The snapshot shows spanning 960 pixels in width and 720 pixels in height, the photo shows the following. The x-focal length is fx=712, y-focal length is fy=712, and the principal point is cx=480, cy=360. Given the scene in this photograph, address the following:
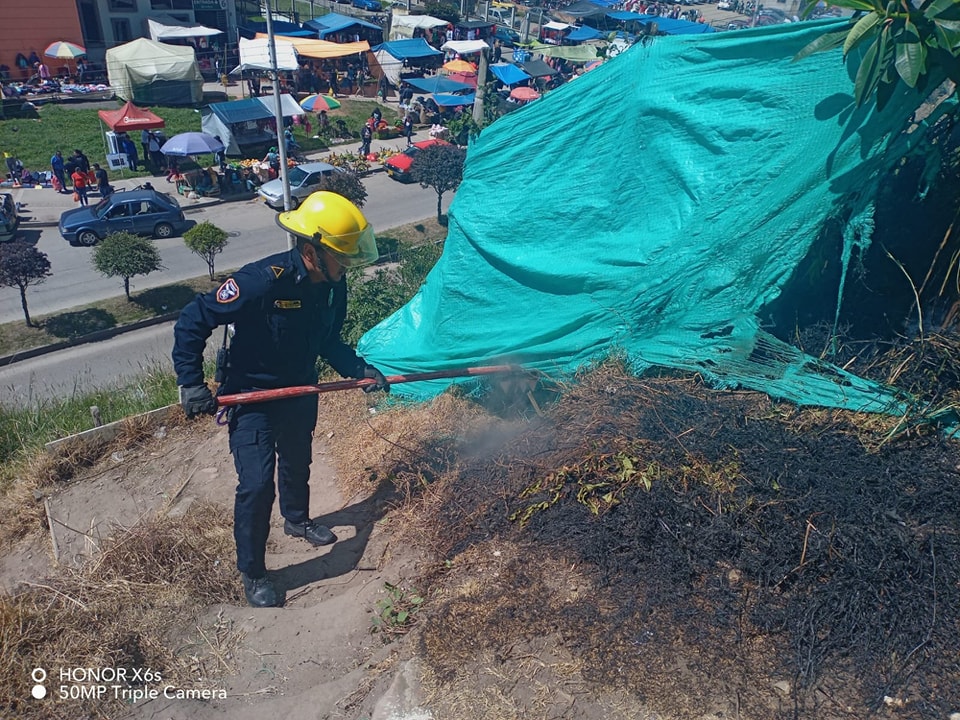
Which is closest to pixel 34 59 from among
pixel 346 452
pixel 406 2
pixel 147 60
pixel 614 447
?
pixel 147 60

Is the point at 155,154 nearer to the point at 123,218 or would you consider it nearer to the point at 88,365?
the point at 123,218

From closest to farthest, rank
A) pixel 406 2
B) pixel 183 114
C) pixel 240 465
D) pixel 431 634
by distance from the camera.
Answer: pixel 431 634 < pixel 240 465 < pixel 183 114 < pixel 406 2

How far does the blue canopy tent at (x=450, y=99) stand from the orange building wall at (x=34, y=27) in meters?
14.4

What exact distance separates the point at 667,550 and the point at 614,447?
2.14 ft

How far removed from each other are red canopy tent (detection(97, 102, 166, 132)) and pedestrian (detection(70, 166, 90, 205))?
250cm

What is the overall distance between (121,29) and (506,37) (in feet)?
65.6

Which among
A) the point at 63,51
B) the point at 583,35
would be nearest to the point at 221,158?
the point at 63,51

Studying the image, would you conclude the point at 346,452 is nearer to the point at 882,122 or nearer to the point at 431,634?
the point at 431,634

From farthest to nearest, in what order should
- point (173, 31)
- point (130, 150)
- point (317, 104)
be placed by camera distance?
point (173, 31) < point (317, 104) < point (130, 150)

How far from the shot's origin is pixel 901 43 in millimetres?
3492

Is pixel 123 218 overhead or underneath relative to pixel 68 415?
underneath

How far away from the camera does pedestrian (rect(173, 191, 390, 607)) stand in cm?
411

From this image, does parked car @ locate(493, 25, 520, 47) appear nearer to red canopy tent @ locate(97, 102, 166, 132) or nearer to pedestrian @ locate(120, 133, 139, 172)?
red canopy tent @ locate(97, 102, 166, 132)

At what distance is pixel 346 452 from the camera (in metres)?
5.56
